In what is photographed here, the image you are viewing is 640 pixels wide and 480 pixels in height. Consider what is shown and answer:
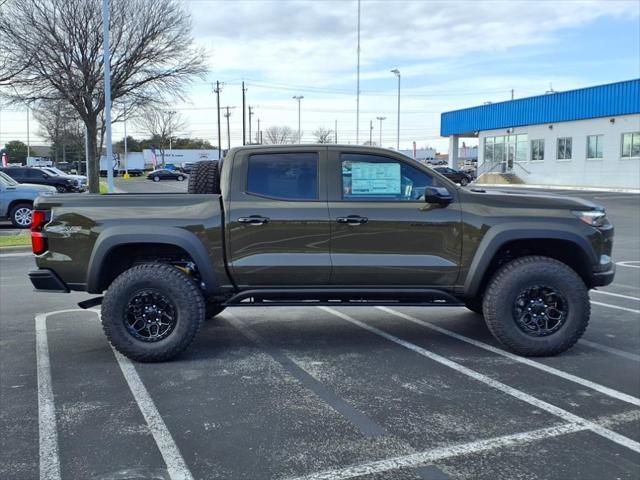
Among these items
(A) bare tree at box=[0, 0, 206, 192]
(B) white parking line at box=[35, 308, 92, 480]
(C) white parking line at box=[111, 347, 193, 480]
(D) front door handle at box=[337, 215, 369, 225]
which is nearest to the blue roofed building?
(A) bare tree at box=[0, 0, 206, 192]

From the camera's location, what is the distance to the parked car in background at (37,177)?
26.1m

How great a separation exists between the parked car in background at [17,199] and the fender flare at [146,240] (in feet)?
38.1

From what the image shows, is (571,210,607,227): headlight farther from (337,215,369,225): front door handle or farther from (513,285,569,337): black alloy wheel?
(337,215,369,225): front door handle

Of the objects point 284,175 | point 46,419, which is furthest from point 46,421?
point 284,175

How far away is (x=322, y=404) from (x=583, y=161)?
3806 cm

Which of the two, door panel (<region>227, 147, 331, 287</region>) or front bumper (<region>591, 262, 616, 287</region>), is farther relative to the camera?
front bumper (<region>591, 262, 616, 287</region>)

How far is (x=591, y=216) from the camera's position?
211 inches

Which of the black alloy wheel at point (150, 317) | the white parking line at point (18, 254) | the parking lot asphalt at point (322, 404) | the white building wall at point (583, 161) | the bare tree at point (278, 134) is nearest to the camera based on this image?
the parking lot asphalt at point (322, 404)

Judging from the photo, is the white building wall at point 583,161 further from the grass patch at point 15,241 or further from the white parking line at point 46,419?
the white parking line at point 46,419

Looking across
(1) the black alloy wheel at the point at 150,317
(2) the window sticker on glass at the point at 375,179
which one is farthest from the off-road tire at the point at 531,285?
(1) the black alloy wheel at the point at 150,317

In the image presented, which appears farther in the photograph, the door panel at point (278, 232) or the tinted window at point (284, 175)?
the tinted window at point (284, 175)

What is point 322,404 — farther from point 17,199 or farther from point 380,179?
point 17,199

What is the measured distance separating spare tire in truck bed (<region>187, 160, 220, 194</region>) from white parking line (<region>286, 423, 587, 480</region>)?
123 inches

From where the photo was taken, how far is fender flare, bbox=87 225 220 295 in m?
5.18
